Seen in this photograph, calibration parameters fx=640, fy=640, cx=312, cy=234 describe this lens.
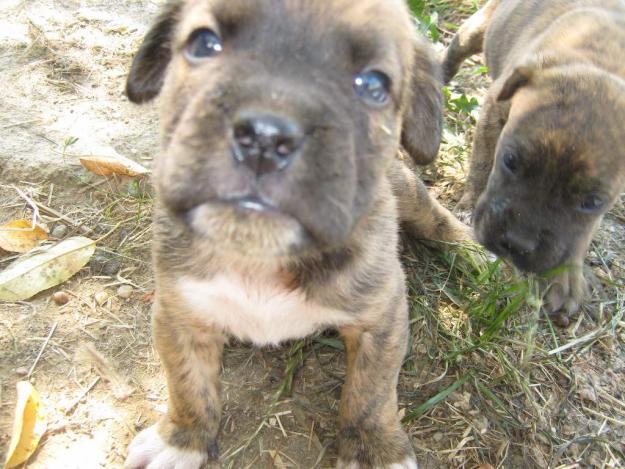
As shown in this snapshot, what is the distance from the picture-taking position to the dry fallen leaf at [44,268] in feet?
10.7

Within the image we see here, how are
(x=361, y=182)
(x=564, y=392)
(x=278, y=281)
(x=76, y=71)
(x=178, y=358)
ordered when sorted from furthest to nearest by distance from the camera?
1. (x=76, y=71)
2. (x=564, y=392)
3. (x=178, y=358)
4. (x=278, y=281)
5. (x=361, y=182)

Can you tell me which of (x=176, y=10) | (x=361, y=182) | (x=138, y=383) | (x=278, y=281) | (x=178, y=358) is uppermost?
(x=176, y=10)

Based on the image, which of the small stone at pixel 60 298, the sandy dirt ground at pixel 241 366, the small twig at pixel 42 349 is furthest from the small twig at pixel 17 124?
the small twig at pixel 42 349

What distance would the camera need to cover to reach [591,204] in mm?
3598

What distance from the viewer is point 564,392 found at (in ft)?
11.3

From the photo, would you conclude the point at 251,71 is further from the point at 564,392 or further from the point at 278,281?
the point at 564,392

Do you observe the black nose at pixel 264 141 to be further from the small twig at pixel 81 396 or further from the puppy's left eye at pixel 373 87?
the small twig at pixel 81 396

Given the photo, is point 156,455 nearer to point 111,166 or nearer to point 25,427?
point 25,427

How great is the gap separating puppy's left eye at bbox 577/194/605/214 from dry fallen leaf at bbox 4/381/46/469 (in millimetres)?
2953

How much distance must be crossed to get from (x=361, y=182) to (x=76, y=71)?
3.29 metres

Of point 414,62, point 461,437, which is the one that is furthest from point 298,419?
point 414,62

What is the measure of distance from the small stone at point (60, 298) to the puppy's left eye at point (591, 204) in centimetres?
283

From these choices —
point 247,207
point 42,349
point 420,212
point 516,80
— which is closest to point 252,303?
point 247,207

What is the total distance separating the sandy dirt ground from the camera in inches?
119
